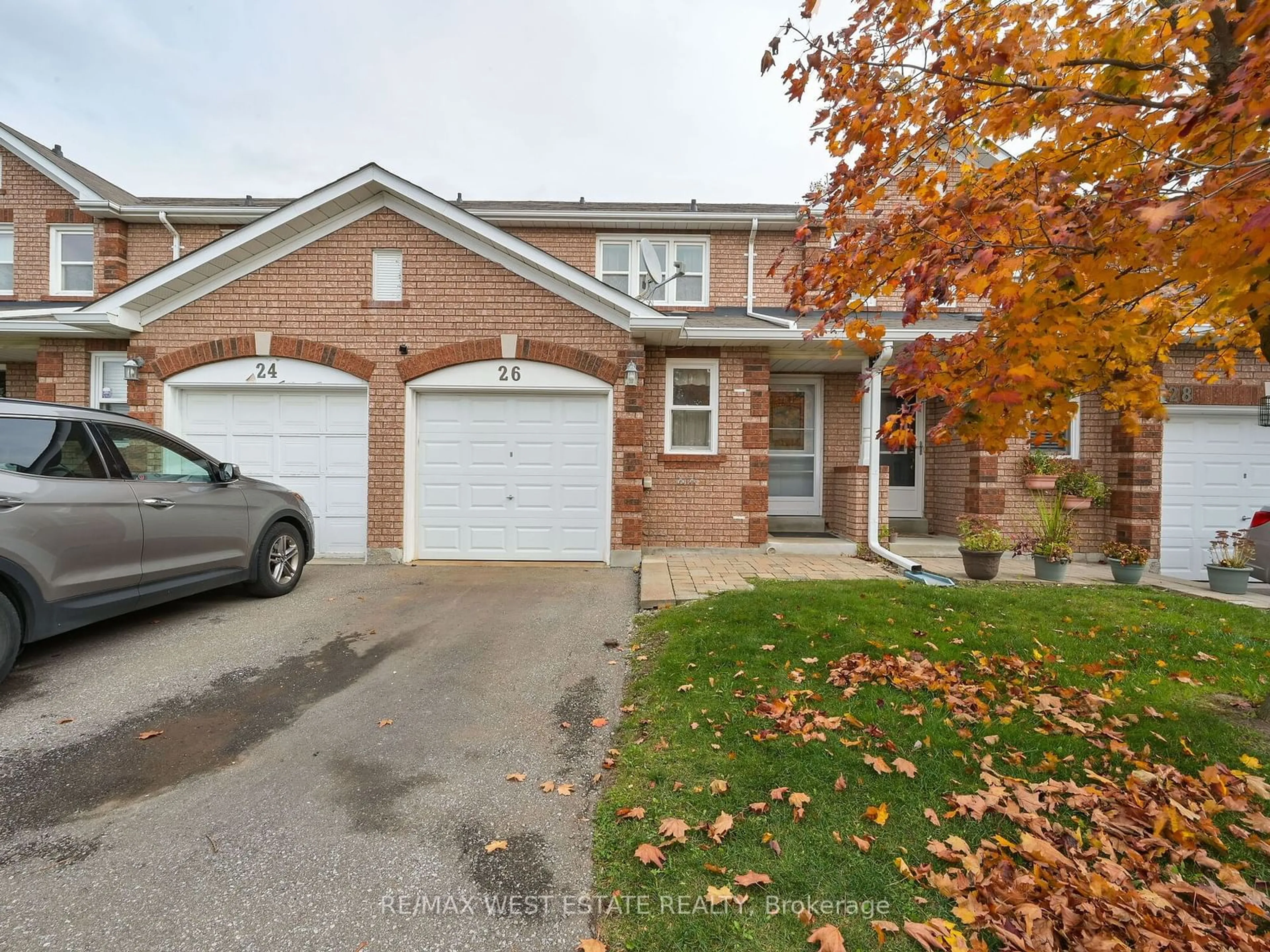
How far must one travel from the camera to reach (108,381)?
8.95 meters

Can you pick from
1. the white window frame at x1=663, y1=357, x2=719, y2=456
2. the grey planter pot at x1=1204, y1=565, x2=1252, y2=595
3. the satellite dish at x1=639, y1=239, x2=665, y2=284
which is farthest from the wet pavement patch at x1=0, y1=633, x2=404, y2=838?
Answer: the grey planter pot at x1=1204, y1=565, x2=1252, y2=595

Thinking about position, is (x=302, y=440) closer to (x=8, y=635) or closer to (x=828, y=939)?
(x=8, y=635)

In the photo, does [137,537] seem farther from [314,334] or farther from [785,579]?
[785,579]

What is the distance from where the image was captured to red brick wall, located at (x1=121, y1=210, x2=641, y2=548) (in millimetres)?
7816

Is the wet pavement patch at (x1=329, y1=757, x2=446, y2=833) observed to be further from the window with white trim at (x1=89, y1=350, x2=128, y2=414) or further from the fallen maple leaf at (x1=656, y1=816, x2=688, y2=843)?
the window with white trim at (x1=89, y1=350, x2=128, y2=414)

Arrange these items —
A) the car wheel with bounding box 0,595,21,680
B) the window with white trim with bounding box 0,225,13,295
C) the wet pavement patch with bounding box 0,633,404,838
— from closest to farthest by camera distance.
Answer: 1. the wet pavement patch with bounding box 0,633,404,838
2. the car wheel with bounding box 0,595,21,680
3. the window with white trim with bounding box 0,225,13,295

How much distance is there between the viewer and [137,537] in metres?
4.55

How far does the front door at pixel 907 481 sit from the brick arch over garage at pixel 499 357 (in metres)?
5.61

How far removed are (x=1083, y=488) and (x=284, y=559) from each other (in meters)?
11.3

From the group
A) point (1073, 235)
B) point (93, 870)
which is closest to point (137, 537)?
point (93, 870)

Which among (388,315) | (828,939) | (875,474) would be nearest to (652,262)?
(388,315)

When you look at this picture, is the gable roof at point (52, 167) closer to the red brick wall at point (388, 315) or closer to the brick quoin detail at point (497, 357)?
the red brick wall at point (388, 315)

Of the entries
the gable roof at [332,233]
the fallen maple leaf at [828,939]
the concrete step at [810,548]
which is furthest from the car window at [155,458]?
the concrete step at [810,548]

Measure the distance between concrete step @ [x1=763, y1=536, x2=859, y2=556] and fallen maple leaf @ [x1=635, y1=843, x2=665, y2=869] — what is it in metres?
6.52
